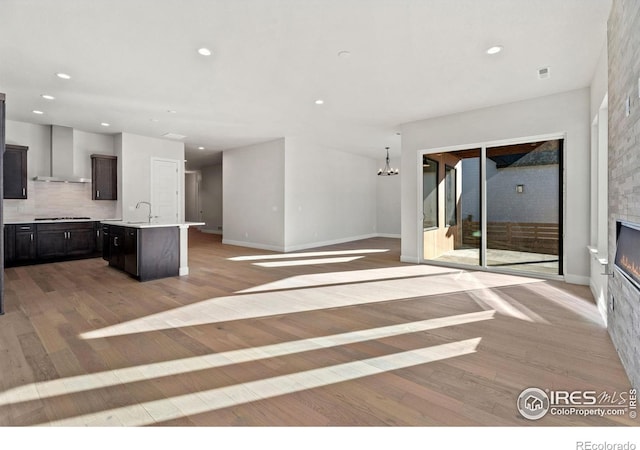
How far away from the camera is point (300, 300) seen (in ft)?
13.2

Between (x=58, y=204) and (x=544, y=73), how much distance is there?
9.52 m

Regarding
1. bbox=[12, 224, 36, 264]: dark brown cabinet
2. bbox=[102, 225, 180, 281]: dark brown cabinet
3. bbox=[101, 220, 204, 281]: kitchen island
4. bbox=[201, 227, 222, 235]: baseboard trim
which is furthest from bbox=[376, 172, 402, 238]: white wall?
bbox=[12, 224, 36, 264]: dark brown cabinet

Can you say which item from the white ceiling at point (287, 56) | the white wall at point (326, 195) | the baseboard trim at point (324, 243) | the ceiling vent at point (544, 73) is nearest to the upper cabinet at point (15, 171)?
the white ceiling at point (287, 56)

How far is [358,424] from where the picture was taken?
66.6 inches

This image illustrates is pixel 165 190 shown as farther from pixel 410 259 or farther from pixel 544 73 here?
pixel 544 73

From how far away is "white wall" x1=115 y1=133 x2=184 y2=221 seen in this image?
7613 mm

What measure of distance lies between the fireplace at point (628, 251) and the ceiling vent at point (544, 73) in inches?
103

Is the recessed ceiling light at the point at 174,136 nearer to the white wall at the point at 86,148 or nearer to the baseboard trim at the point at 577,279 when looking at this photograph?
the white wall at the point at 86,148

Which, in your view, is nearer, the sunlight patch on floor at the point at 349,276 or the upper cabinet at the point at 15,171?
the sunlight patch on floor at the point at 349,276

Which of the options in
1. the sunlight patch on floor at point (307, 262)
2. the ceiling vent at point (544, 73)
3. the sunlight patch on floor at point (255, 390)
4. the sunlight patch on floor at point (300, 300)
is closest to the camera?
the sunlight patch on floor at point (255, 390)

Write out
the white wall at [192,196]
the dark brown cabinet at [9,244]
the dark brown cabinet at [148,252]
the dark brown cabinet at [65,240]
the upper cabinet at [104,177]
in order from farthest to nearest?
the white wall at [192,196] < the upper cabinet at [104,177] < the dark brown cabinet at [65,240] < the dark brown cabinet at [9,244] < the dark brown cabinet at [148,252]

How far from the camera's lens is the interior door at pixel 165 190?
8.18 metres

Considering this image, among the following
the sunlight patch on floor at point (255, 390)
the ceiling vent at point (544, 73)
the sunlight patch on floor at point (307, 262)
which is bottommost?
the sunlight patch on floor at point (255, 390)

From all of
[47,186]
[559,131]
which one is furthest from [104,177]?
[559,131]
